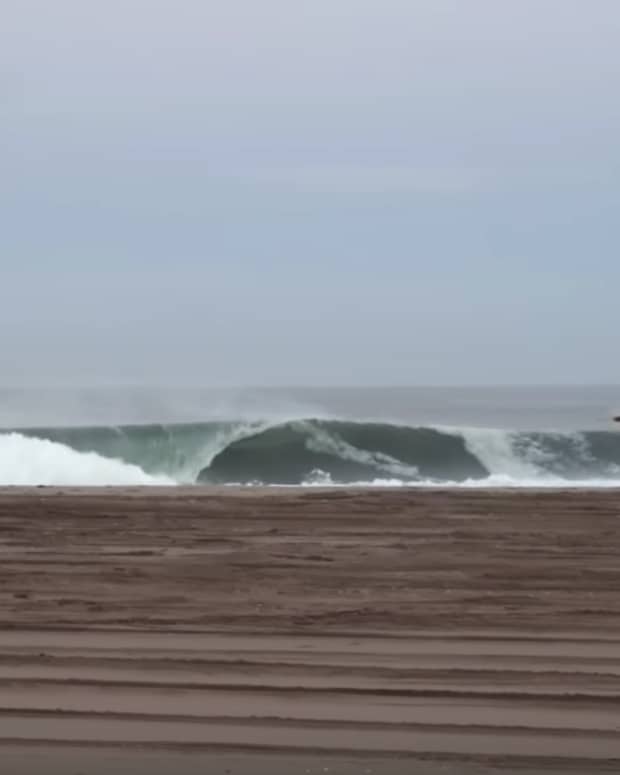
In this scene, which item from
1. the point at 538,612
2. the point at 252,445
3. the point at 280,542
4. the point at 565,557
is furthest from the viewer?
the point at 252,445

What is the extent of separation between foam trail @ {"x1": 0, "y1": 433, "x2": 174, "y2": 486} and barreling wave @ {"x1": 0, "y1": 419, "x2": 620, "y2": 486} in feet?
0.18

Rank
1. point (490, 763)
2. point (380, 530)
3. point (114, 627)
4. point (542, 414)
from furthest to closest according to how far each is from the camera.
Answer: point (542, 414)
point (380, 530)
point (114, 627)
point (490, 763)

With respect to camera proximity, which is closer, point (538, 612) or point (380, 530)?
point (538, 612)

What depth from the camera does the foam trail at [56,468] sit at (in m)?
24.8

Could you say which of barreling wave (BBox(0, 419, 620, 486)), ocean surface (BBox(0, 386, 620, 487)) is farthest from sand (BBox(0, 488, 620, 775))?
barreling wave (BBox(0, 419, 620, 486))

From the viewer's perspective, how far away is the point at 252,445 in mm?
30844

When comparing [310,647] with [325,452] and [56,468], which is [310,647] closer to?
[56,468]

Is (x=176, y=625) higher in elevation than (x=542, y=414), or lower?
lower

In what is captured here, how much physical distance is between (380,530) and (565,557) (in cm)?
223

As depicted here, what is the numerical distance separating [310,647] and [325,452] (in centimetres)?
2399

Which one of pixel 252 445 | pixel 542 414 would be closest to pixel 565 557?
pixel 252 445

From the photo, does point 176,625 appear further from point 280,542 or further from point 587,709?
point 280,542

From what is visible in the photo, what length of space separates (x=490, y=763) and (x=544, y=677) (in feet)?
4.46

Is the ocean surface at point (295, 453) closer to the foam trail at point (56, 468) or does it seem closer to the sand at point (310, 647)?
the foam trail at point (56, 468)
